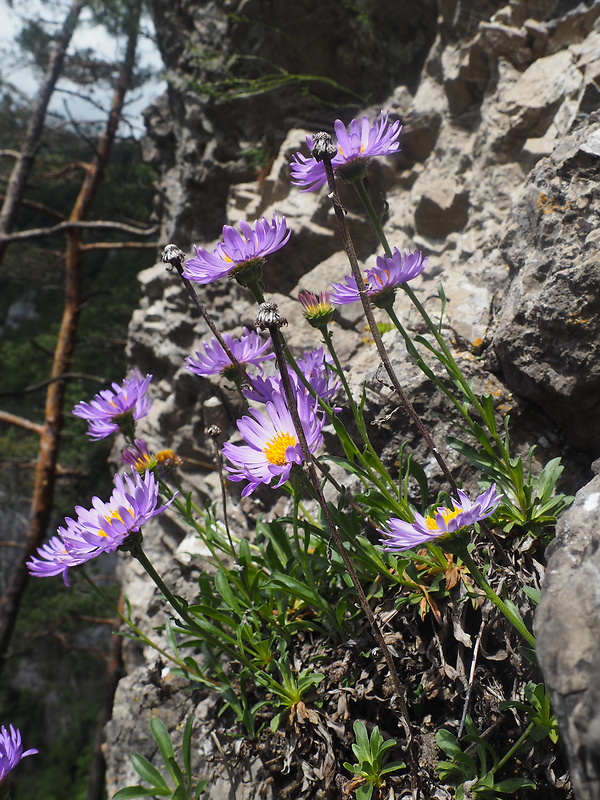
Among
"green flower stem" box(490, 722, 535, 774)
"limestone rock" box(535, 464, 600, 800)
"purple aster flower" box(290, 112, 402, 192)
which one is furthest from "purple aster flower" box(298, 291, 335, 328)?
"green flower stem" box(490, 722, 535, 774)

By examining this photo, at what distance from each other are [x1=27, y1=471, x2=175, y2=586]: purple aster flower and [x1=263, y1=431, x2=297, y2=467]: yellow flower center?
33cm

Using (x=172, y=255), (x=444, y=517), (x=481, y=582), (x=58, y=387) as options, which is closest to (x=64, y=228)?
(x=58, y=387)

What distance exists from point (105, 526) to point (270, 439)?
536mm

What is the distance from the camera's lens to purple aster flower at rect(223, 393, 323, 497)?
1.54 meters

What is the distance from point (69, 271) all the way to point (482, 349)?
6657 mm

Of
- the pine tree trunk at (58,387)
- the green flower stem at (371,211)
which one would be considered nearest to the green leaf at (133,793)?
the green flower stem at (371,211)

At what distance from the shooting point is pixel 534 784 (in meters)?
1.36

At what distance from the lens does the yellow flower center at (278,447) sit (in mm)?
1640

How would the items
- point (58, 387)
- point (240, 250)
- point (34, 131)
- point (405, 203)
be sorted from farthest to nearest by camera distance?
point (34, 131), point (58, 387), point (405, 203), point (240, 250)

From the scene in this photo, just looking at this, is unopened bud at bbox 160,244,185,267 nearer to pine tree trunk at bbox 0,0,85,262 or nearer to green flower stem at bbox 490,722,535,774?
green flower stem at bbox 490,722,535,774

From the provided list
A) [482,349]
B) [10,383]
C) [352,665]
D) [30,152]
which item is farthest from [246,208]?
[10,383]

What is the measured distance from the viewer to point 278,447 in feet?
5.50

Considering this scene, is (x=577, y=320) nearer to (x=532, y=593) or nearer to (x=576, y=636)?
(x=532, y=593)

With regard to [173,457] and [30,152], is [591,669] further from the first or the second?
[30,152]
